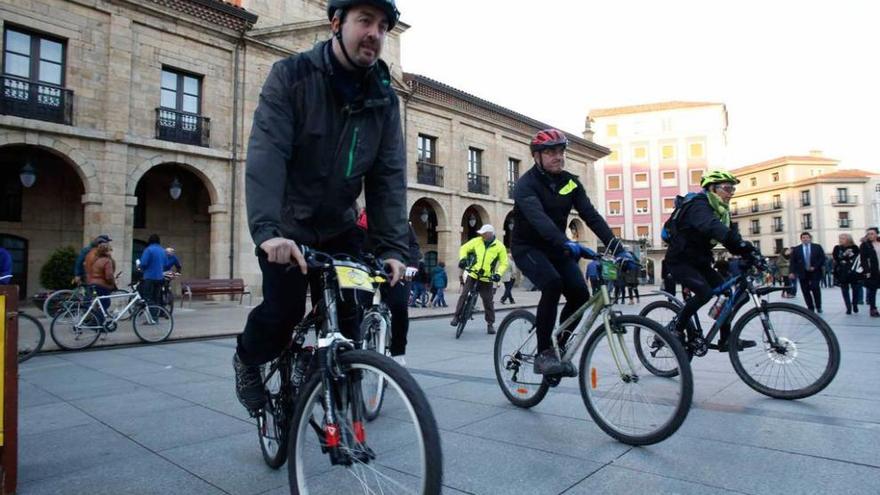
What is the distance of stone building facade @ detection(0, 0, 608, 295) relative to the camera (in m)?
13.9

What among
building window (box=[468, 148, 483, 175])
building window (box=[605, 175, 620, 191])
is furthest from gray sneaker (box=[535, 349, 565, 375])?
building window (box=[605, 175, 620, 191])

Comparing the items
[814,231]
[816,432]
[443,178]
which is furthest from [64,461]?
[814,231]

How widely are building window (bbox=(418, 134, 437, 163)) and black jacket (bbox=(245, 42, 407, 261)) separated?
2185 centimetres

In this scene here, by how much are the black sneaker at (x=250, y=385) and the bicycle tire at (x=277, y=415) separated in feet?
0.13

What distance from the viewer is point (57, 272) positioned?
14.0 meters

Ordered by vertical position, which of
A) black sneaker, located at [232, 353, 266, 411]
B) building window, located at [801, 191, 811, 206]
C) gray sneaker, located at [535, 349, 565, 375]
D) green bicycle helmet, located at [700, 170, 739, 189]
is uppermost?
building window, located at [801, 191, 811, 206]

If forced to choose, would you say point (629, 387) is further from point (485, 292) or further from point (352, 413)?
point (485, 292)

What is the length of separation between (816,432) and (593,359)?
1349mm

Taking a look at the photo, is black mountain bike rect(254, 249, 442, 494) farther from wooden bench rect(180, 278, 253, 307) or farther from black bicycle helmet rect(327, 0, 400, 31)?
wooden bench rect(180, 278, 253, 307)

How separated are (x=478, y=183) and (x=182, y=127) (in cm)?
1442

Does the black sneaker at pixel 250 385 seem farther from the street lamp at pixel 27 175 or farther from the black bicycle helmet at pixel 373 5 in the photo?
the street lamp at pixel 27 175

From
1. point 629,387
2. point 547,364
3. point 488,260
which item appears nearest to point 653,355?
point 629,387

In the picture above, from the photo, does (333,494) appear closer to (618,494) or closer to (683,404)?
(618,494)

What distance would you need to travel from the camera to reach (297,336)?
2297 mm
